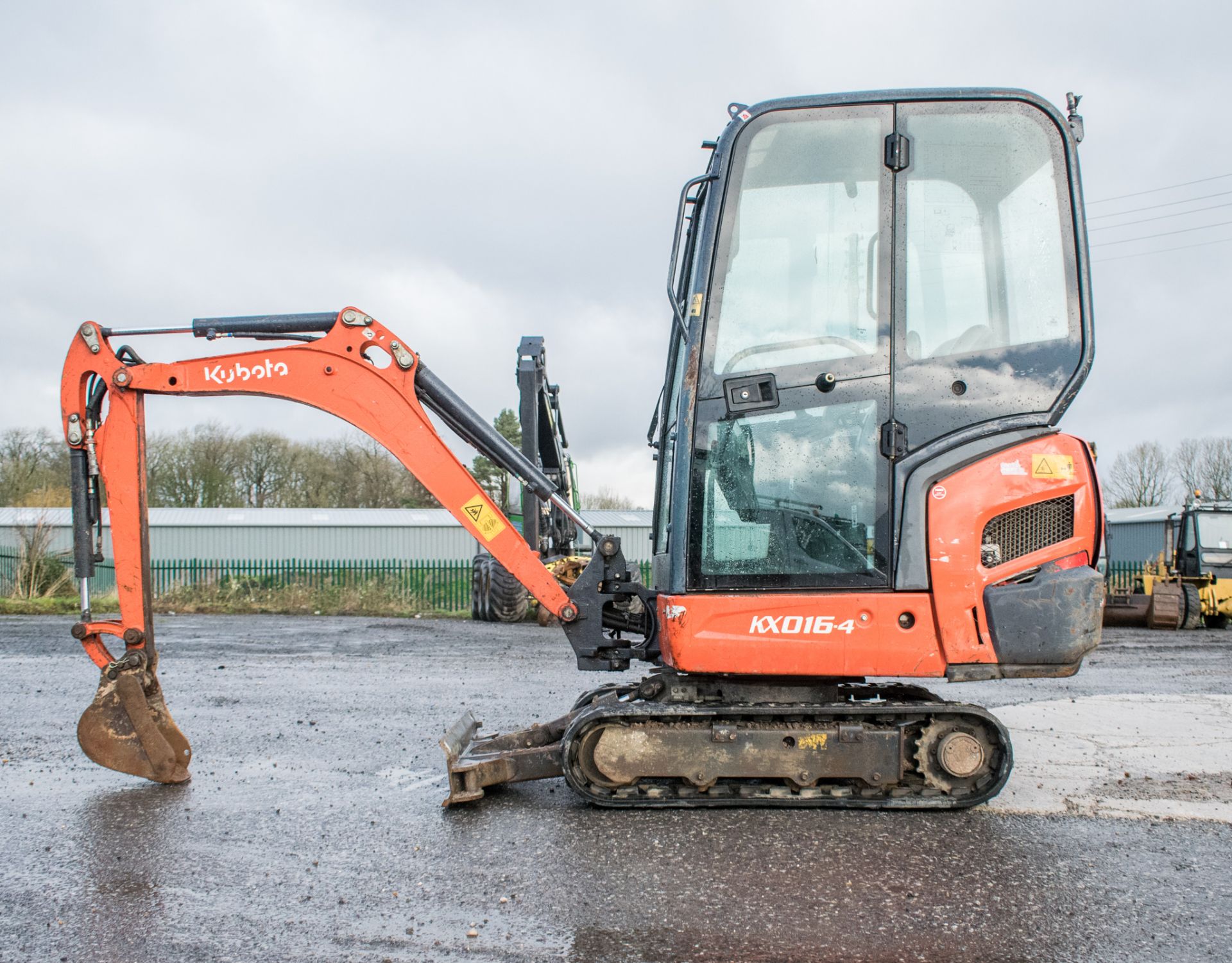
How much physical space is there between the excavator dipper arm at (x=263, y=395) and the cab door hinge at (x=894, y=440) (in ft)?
4.68

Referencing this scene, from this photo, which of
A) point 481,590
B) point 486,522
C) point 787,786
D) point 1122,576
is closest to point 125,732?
point 486,522

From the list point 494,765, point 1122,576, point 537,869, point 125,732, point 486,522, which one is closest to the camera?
point 537,869

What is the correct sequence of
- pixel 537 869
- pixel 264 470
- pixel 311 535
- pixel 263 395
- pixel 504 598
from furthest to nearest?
1. pixel 264 470
2. pixel 311 535
3. pixel 504 598
4. pixel 263 395
5. pixel 537 869

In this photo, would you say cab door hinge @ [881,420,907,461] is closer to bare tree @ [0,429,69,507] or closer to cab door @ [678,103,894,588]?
cab door @ [678,103,894,588]

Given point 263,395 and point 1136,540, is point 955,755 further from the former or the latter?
point 1136,540

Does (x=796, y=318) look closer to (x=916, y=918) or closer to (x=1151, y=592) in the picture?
(x=916, y=918)

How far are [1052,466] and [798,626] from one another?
135 centimetres

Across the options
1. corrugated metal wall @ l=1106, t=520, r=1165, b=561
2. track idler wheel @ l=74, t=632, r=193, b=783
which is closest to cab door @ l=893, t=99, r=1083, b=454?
track idler wheel @ l=74, t=632, r=193, b=783

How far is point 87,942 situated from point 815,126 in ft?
14.3

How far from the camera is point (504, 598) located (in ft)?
52.1

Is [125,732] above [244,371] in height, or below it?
below

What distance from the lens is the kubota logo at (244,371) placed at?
16.3ft

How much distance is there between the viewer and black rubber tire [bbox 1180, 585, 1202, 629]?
17359mm

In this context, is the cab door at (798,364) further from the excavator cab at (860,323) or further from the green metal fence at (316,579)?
the green metal fence at (316,579)
